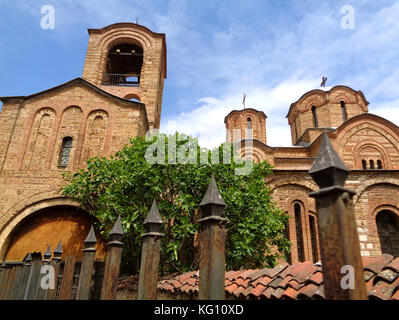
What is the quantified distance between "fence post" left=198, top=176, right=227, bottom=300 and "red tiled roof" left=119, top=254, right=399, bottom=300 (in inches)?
47.6

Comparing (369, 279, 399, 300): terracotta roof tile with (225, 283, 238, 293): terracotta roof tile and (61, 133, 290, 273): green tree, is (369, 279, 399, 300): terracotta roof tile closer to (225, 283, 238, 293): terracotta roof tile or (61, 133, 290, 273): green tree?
(225, 283, 238, 293): terracotta roof tile

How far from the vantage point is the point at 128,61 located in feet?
50.8

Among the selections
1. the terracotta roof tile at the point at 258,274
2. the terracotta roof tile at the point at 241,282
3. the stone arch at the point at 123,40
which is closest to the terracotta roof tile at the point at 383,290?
the terracotta roof tile at the point at 258,274

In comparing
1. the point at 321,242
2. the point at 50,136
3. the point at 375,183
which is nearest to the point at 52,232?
the point at 50,136

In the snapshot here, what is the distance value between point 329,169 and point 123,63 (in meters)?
16.3

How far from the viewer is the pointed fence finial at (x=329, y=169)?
1.14 meters

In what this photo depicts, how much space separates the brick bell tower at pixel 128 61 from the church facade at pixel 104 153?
0.05 meters

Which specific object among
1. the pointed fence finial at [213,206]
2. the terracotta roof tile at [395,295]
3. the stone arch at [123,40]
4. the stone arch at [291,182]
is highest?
the stone arch at [123,40]

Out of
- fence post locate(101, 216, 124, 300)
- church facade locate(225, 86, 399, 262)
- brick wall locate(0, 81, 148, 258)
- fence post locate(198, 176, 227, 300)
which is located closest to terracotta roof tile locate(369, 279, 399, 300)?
fence post locate(198, 176, 227, 300)

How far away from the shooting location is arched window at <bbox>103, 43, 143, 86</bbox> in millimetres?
14234

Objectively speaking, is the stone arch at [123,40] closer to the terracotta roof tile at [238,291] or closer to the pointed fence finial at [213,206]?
the terracotta roof tile at [238,291]

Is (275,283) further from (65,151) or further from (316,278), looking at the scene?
(65,151)
